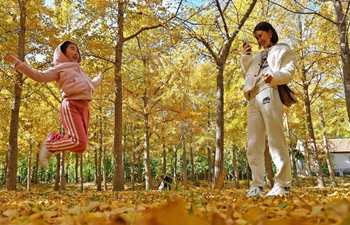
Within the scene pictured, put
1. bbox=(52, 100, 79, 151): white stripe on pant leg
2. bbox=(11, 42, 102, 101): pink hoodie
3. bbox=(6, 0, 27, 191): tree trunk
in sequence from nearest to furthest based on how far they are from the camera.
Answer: bbox=(52, 100, 79, 151): white stripe on pant leg < bbox=(11, 42, 102, 101): pink hoodie < bbox=(6, 0, 27, 191): tree trunk

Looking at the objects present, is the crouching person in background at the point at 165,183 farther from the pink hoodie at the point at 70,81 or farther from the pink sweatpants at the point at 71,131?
the pink hoodie at the point at 70,81

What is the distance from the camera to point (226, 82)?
12875 millimetres

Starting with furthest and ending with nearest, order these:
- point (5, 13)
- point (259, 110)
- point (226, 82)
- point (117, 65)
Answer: point (226, 82) < point (5, 13) < point (117, 65) < point (259, 110)

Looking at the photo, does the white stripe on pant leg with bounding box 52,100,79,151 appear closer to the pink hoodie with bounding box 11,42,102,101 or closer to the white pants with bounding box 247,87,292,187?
the pink hoodie with bounding box 11,42,102,101

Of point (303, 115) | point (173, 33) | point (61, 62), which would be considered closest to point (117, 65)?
point (173, 33)

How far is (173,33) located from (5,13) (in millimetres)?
6529

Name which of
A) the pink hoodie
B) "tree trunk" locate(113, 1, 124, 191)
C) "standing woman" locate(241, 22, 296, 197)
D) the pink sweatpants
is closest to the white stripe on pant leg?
the pink sweatpants

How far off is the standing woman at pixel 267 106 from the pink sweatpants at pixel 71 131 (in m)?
2.06

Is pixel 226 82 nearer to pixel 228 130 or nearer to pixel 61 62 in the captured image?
pixel 228 130

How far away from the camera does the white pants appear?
3.32 metres

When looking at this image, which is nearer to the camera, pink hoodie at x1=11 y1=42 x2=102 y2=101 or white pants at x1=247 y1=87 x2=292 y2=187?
white pants at x1=247 y1=87 x2=292 y2=187

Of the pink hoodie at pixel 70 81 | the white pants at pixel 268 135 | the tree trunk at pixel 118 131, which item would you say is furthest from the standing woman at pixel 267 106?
the tree trunk at pixel 118 131

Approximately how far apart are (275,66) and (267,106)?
0.49m

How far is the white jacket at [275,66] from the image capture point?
10.7ft
